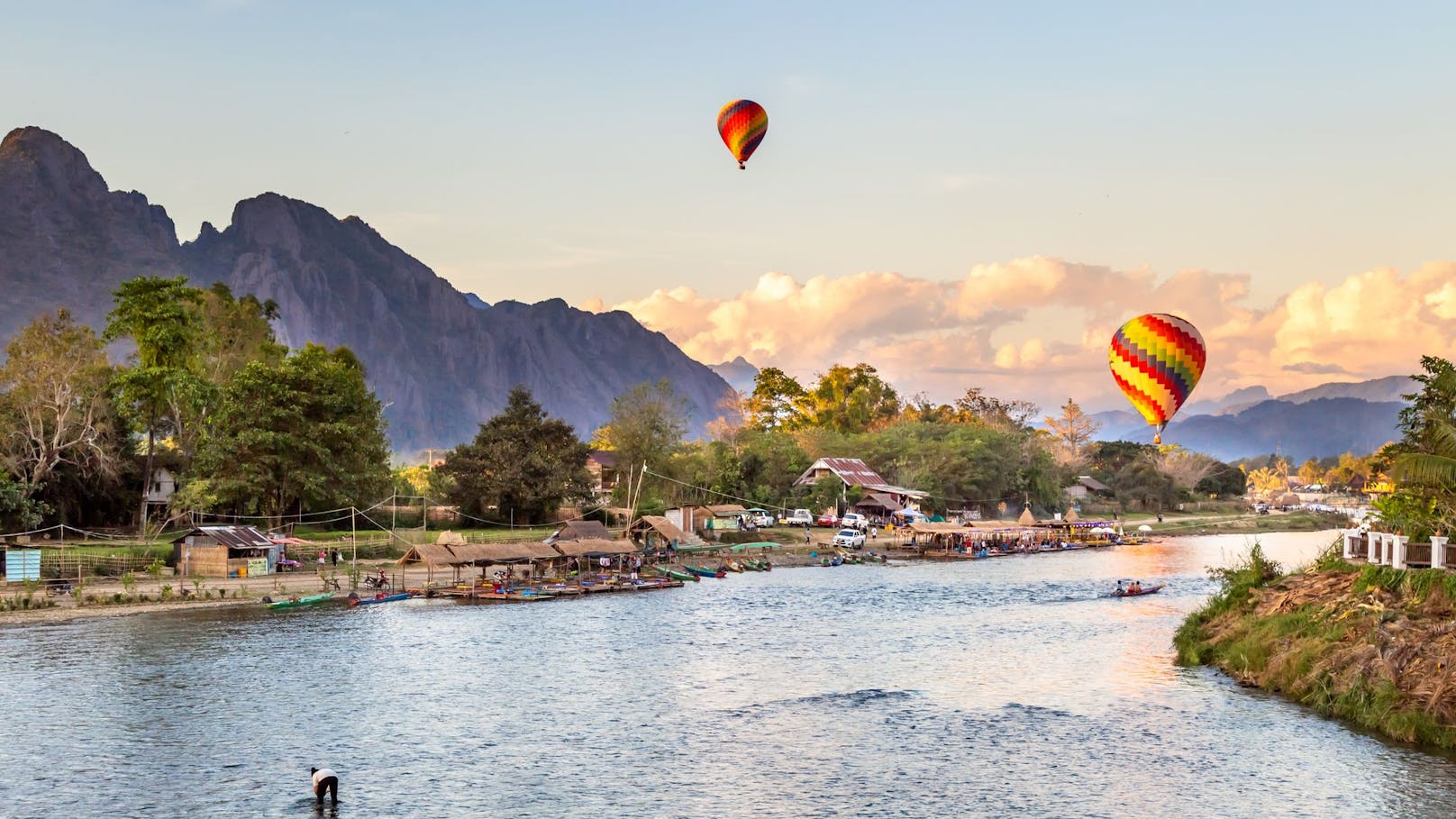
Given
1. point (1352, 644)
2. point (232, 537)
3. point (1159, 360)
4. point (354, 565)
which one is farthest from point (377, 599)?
point (1352, 644)

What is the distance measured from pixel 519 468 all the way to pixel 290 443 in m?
16.6

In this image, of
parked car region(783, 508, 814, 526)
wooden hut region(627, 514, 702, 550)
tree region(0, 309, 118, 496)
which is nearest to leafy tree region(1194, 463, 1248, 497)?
parked car region(783, 508, 814, 526)

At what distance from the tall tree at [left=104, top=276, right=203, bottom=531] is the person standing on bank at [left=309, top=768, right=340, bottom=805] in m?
55.4

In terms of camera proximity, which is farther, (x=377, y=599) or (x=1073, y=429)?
(x=1073, y=429)

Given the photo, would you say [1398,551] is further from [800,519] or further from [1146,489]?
[1146,489]

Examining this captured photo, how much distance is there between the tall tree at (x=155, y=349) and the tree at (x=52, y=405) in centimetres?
224

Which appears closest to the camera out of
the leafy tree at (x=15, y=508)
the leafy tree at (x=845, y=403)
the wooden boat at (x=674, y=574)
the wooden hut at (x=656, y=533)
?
the leafy tree at (x=15, y=508)

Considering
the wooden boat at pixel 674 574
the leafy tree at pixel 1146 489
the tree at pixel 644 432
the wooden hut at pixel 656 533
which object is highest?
the tree at pixel 644 432

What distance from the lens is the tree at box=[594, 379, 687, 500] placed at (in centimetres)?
10712

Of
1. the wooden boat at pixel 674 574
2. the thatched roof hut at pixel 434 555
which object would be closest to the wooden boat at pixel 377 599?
the thatched roof hut at pixel 434 555

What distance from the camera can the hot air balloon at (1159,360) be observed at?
2341 inches

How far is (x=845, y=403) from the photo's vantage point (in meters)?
157

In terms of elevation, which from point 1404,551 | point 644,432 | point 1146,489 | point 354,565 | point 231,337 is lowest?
point 354,565

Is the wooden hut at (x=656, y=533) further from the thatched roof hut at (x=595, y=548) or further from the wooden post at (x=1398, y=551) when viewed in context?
the wooden post at (x=1398, y=551)
